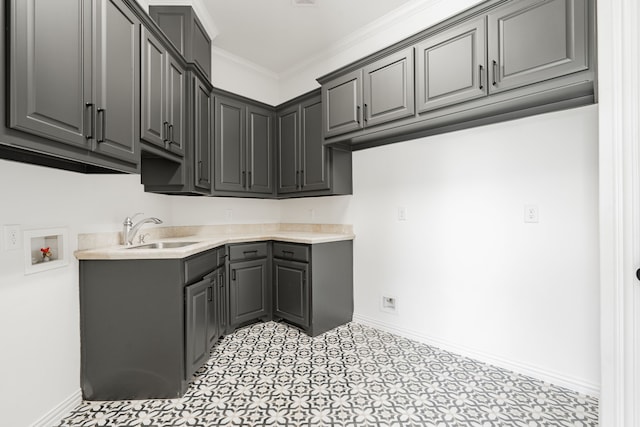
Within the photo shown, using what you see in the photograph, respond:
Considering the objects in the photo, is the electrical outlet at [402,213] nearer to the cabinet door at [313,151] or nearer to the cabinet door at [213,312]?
the cabinet door at [313,151]

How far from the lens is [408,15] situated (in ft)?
8.64

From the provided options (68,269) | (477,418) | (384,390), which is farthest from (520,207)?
(68,269)

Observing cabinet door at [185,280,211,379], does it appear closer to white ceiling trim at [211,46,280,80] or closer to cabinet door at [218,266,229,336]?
cabinet door at [218,266,229,336]

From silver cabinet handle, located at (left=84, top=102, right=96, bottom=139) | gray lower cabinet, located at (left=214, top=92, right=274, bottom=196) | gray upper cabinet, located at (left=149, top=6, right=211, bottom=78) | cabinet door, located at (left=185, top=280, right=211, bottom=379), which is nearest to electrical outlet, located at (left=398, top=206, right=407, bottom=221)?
gray lower cabinet, located at (left=214, top=92, right=274, bottom=196)

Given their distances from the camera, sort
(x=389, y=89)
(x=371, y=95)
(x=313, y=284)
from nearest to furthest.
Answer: (x=389, y=89) → (x=371, y=95) → (x=313, y=284)

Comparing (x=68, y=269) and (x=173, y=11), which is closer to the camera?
(x=68, y=269)

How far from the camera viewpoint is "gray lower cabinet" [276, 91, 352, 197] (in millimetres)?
2945

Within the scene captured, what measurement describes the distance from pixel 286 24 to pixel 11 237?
8.62 ft

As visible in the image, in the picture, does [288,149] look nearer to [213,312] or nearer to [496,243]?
[213,312]

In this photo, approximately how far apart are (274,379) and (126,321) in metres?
1.00

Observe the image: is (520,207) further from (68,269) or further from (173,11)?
(173,11)

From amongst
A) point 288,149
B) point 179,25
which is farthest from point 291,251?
point 179,25

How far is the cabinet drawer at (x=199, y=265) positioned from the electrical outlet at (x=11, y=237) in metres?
0.78

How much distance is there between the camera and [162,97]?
6.72ft
